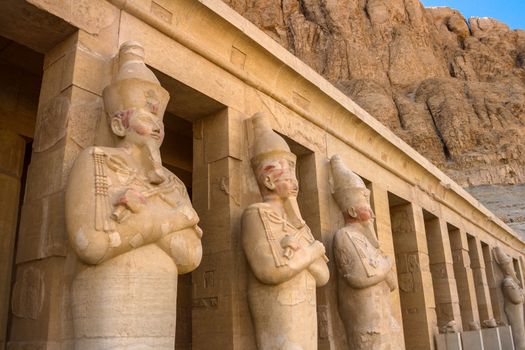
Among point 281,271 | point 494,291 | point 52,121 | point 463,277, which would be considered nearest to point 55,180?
point 52,121

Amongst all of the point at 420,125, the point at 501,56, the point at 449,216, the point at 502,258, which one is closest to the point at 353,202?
the point at 449,216

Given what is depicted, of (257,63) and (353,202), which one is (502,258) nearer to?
(353,202)

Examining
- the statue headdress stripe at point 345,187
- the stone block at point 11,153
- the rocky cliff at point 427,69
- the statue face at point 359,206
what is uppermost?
the rocky cliff at point 427,69

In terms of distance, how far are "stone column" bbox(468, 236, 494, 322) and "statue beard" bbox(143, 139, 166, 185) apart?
9945mm

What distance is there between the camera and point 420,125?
1093 inches

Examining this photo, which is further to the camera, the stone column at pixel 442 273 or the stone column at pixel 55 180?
the stone column at pixel 442 273

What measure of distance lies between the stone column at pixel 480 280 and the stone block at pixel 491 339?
105 inches

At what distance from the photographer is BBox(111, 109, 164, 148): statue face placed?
3.23m

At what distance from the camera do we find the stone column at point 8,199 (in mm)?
5219

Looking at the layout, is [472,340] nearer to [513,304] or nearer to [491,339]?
[491,339]

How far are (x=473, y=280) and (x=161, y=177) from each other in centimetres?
976

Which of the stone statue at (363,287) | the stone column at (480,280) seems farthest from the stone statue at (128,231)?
the stone column at (480,280)

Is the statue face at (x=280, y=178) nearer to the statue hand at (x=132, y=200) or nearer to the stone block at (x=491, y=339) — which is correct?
the statue hand at (x=132, y=200)

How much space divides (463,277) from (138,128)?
905 cm
